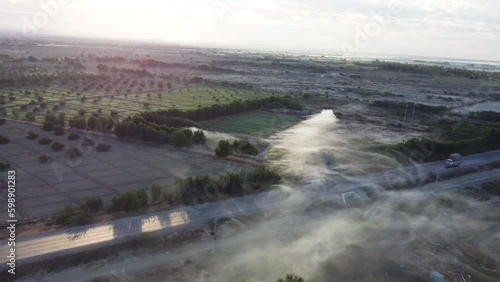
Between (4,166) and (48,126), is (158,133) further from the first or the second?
(4,166)

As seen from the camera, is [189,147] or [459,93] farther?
[459,93]

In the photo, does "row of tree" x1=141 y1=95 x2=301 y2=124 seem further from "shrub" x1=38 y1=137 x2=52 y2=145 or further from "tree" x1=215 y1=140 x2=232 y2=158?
"tree" x1=215 y1=140 x2=232 y2=158

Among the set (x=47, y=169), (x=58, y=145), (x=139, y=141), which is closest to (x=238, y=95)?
(x=139, y=141)

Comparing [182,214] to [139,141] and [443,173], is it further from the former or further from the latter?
[443,173]

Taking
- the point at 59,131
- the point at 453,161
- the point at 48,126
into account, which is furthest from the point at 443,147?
the point at 48,126

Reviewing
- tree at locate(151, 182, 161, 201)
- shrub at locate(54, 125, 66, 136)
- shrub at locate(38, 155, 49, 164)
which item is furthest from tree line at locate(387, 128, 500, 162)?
shrub at locate(54, 125, 66, 136)

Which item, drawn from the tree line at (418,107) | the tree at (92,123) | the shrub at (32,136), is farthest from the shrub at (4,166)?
the tree line at (418,107)
